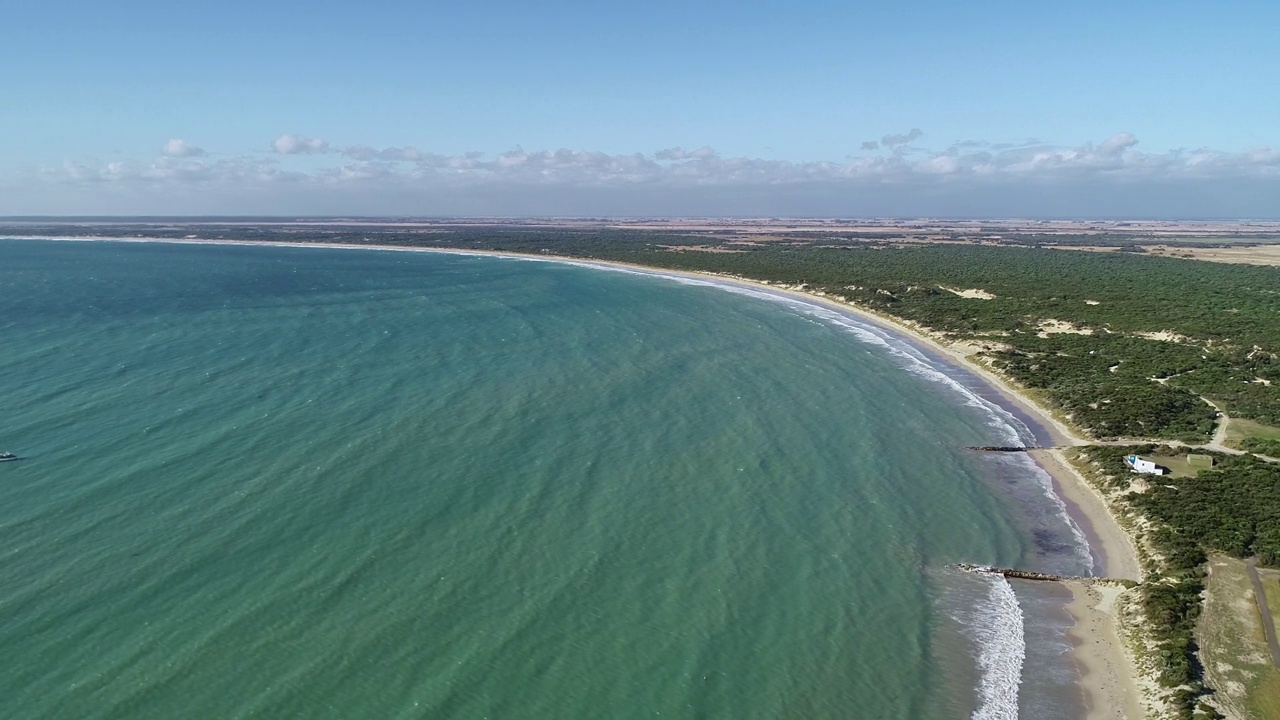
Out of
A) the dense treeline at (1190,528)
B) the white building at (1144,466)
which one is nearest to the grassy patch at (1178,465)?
the dense treeline at (1190,528)

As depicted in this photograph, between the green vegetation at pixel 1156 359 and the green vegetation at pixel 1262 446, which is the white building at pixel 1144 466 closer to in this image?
the green vegetation at pixel 1156 359

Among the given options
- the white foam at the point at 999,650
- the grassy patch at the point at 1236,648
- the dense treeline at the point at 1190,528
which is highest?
the dense treeline at the point at 1190,528

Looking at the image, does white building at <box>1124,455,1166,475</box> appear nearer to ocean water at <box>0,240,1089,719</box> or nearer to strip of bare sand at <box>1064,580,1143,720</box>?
ocean water at <box>0,240,1089,719</box>

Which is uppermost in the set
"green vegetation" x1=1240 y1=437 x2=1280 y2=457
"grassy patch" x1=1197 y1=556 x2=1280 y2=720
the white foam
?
"green vegetation" x1=1240 y1=437 x2=1280 y2=457

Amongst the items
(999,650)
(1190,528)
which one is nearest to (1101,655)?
(999,650)

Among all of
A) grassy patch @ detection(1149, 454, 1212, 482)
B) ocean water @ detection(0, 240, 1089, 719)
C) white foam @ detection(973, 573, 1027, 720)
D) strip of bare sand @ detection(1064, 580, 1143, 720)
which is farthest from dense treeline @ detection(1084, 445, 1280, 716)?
white foam @ detection(973, 573, 1027, 720)

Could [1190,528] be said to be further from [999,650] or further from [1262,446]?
[1262,446]
